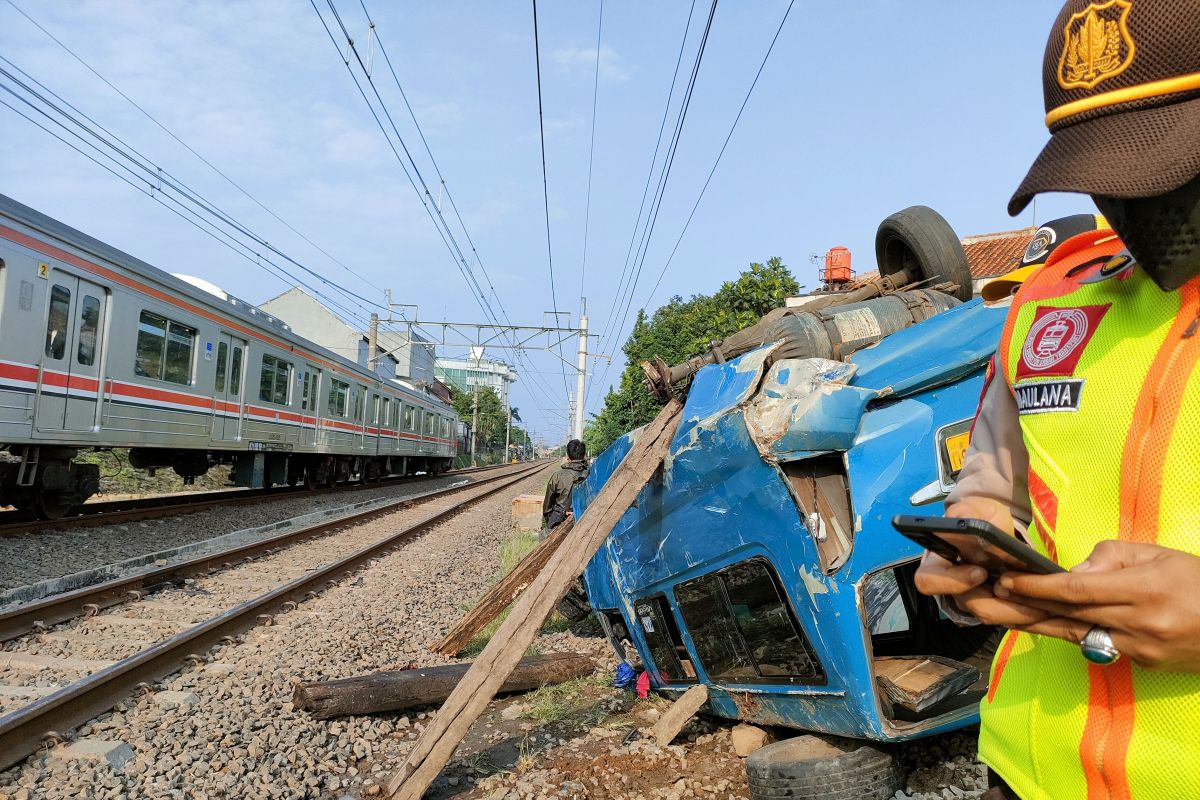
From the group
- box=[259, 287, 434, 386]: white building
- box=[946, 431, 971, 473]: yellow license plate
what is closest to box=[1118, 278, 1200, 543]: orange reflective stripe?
box=[946, 431, 971, 473]: yellow license plate

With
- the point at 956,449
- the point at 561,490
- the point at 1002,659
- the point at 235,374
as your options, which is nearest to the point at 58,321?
the point at 235,374

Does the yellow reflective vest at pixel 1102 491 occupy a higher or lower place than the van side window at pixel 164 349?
lower

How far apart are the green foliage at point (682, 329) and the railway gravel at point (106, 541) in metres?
5.87

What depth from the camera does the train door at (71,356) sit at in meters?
9.20

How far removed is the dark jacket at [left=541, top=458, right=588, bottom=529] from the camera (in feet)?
29.9

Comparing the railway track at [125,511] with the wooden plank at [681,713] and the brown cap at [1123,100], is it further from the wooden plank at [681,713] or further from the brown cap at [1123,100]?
the brown cap at [1123,100]

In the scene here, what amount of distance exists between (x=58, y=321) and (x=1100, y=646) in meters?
11.1

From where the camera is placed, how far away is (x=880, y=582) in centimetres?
422

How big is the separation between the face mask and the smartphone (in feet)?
1.33

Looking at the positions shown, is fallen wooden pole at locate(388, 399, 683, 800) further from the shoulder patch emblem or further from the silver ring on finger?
the silver ring on finger

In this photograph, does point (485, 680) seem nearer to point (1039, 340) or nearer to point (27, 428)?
point (1039, 340)

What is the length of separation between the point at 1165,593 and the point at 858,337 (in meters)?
2.99

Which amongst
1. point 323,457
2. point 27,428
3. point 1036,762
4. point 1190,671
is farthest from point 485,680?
point 323,457

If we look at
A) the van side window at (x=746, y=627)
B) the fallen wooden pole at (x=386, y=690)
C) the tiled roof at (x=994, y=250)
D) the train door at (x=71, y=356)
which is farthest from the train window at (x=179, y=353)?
the tiled roof at (x=994, y=250)
